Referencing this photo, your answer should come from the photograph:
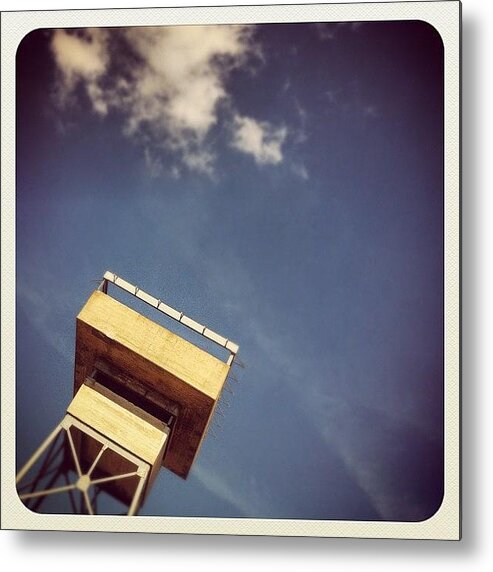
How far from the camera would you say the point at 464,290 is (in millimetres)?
3404

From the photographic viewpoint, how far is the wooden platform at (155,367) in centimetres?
390

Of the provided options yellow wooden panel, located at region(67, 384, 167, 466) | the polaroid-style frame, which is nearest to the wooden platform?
yellow wooden panel, located at region(67, 384, 167, 466)

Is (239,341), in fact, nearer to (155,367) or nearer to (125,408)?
(155,367)

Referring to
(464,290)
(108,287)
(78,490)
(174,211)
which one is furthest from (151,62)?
(78,490)

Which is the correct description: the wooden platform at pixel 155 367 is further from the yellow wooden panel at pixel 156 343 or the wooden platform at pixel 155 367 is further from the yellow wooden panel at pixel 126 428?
the yellow wooden panel at pixel 126 428

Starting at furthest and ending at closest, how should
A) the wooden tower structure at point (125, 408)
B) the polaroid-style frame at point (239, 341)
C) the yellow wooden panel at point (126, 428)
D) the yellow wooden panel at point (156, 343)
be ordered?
the yellow wooden panel at point (126, 428), the yellow wooden panel at point (156, 343), the wooden tower structure at point (125, 408), the polaroid-style frame at point (239, 341)

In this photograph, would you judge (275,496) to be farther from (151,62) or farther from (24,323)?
(151,62)

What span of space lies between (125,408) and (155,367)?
378 mm

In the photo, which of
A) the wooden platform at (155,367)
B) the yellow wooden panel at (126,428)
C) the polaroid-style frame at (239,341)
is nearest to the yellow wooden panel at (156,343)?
the wooden platform at (155,367)

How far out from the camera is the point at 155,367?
456 centimetres

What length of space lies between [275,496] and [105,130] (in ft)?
7.53

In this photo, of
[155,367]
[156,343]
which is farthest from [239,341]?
[155,367]

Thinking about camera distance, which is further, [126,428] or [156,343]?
[126,428]

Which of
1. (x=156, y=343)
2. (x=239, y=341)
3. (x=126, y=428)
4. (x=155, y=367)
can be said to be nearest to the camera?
(x=239, y=341)
